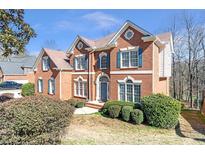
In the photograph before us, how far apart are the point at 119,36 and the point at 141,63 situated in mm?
2662

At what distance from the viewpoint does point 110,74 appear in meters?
15.4

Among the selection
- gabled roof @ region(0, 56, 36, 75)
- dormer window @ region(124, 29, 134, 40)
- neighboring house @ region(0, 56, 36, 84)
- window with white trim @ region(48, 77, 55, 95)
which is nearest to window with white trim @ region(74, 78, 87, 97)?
window with white trim @ region(48, 77, 55, 95)

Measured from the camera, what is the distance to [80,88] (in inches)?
730

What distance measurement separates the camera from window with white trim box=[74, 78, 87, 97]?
18.1 m

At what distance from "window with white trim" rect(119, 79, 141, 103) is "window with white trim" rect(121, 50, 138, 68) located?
3.66 ft

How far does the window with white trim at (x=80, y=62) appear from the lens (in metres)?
18.0

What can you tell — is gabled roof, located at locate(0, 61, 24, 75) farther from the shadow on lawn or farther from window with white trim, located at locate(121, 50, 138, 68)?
the shadow on lawn

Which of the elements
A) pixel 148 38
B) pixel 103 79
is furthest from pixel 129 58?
pixel 103 79

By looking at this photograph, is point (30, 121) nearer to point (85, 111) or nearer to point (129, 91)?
point (85, 111)

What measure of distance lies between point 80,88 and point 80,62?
7.71 feet

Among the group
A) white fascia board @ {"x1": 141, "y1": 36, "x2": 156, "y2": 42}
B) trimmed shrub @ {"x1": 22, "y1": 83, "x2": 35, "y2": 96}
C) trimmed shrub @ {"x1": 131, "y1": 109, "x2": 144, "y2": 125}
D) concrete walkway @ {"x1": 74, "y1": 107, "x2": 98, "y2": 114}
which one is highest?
white fascia board @ {"x1": 141, "y1": 36, "x2": 156, "y2": 42}

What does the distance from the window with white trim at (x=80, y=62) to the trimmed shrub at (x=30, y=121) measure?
12372 mm
